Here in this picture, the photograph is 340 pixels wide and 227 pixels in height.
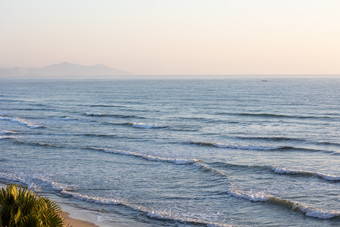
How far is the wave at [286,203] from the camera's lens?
14258mm

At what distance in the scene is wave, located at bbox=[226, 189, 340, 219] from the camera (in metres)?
14.3

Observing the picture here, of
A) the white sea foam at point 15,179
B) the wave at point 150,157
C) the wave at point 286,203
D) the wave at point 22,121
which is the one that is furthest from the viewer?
the wave at point 22,121

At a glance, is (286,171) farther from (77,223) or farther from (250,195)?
(77,223)

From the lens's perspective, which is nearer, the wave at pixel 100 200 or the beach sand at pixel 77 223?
the beach sand at pixel 77 223

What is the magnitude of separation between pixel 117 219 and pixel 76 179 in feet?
18.8

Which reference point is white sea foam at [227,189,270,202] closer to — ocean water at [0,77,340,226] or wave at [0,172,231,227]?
ocean water at [0,77,340,226]

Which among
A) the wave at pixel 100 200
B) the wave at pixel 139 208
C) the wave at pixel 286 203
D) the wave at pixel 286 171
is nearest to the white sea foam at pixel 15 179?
the wave at pixel 100 200

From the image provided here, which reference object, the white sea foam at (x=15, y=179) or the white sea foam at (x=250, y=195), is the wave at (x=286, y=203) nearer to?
the white sea foam at (x=250, y=195)

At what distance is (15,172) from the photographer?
2072 cm

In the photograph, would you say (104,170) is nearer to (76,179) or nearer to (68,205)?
(76,179)

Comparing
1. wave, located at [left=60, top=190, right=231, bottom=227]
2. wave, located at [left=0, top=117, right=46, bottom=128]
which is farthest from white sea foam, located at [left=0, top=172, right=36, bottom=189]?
wave, located at [left=0, top=117, right=46, bottom=128]

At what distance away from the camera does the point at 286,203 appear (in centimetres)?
1546

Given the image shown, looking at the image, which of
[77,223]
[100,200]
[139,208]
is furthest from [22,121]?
[77,223]

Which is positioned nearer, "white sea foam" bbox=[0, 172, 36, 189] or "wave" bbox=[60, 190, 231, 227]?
"wave" bbox=[60, 190, 231, 227]
